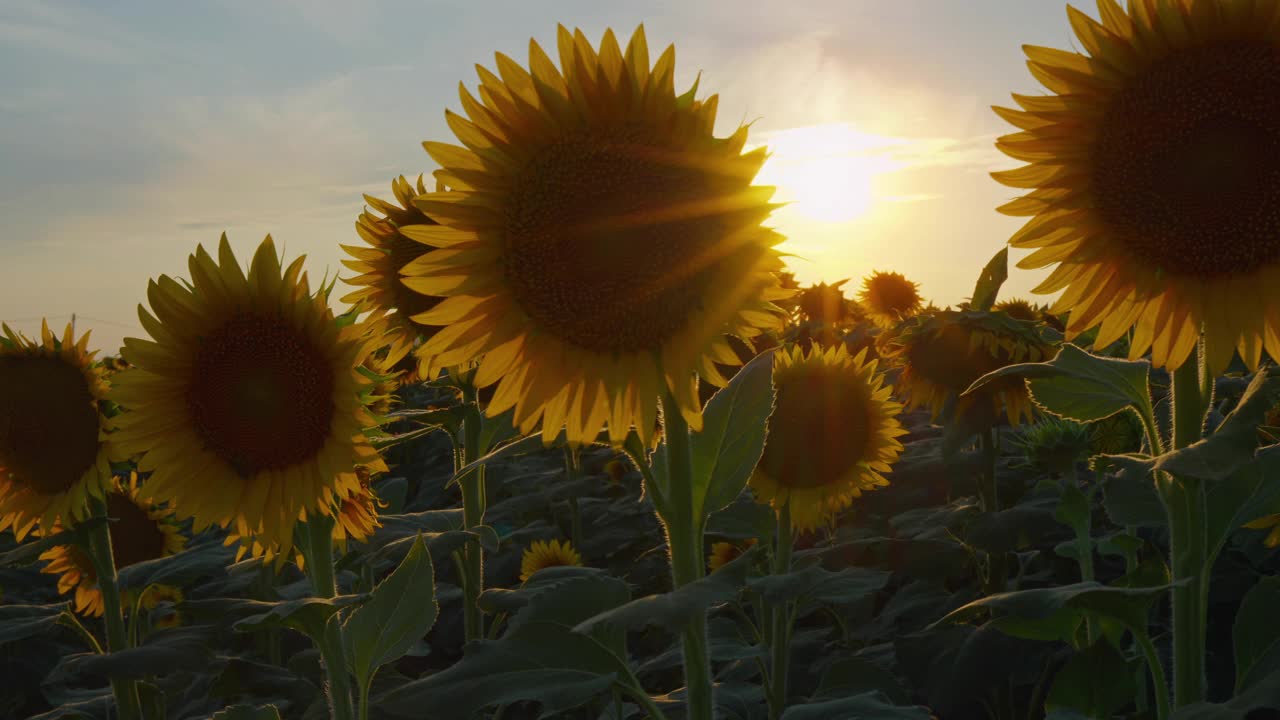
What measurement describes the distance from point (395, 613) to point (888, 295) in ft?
36.2

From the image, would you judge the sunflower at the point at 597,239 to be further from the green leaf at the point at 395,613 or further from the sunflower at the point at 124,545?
the sunflower at the point at 124,545

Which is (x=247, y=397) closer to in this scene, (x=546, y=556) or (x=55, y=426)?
(x=55, y=426)

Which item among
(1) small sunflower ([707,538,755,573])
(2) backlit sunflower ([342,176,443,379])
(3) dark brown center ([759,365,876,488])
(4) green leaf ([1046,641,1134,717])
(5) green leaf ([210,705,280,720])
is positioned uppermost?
(2) backlit sunflower ([342,176,443,379])

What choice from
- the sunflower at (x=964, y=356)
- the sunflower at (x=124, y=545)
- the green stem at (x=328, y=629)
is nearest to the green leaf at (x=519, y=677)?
the green stem at (x=328, y=629)

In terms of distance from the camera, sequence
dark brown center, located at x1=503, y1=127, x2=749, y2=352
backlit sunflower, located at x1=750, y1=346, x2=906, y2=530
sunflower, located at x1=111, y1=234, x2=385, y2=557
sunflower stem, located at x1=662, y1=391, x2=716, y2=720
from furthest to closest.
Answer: backlit sunflower, located at x1=750, y1=346, x2=906, y2=530 → sunflower, located at x1=111, y1=234, x2=385, y2=557 → dark brown center, located at x1=503, y1=127, x2=749, y2=352 → sunflower stem, located at x1=662, y1=391, x2=716, y2=720

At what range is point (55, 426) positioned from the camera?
3457mm

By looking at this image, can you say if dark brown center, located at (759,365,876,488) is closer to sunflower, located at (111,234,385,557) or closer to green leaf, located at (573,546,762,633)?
sunflower, located at (111,234,385,557)

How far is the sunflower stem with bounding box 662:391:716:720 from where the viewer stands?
1875 mm

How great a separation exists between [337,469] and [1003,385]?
2.87 meters

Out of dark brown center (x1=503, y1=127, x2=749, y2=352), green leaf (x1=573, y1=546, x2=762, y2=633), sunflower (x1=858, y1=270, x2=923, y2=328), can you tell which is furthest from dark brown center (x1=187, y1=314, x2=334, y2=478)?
sunflower (x1=858, y1=270, x2=923, y2=328)

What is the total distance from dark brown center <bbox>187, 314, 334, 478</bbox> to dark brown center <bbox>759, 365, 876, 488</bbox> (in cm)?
175

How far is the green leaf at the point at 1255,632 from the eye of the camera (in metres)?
2.08

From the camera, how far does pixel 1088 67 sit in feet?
7.04

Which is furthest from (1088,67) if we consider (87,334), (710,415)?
(87,334)
